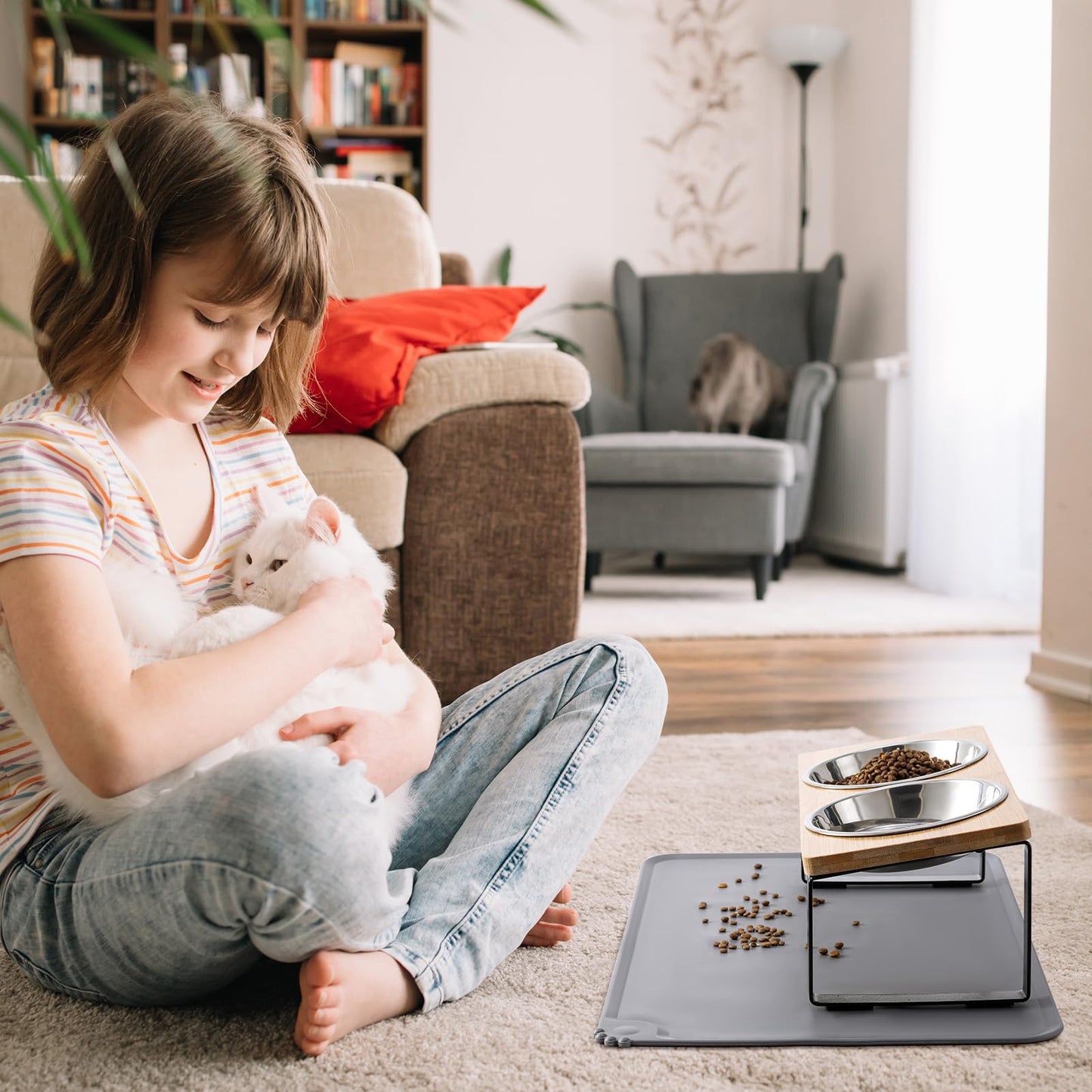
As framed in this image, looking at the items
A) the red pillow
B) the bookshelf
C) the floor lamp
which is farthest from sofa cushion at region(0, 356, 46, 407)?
the floor lamp

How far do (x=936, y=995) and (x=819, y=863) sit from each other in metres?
0.17

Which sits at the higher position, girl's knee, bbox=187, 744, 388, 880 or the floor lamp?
the floor lamp

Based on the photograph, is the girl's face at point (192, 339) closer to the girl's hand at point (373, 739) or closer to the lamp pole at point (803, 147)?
the girl's hand at point (373, 739)

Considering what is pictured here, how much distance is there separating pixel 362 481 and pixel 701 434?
7.66ft

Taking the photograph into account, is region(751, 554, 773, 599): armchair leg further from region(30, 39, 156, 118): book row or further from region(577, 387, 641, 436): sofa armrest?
region(30, 39, 156, 118): book row

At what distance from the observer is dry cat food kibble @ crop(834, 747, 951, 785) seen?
1.17 meters

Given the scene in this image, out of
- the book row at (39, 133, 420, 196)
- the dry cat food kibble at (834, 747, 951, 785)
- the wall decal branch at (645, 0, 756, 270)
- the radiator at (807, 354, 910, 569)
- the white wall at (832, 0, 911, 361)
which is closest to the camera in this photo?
the dry cat food kibble at (834, 747, 951, 785)

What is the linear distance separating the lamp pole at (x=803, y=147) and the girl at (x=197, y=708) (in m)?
4.04

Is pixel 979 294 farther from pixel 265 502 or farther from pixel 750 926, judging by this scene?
pixel 265 502

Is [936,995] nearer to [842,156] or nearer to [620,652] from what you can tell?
[620,652]

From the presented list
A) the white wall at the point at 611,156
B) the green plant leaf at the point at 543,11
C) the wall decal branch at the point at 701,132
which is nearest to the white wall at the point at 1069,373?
the green plant leaf at the point at 543,11

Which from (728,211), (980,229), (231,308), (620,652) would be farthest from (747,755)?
(728,211)

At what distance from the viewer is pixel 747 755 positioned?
1.87 m

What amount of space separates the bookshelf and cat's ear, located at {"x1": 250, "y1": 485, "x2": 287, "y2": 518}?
11.2 ft
